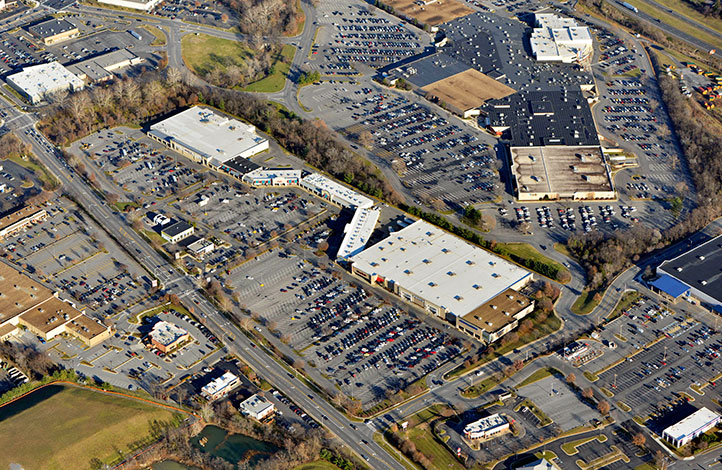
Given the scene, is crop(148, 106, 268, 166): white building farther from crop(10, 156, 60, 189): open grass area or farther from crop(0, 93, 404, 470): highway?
crop(10, 156, 60, 189): open grass area

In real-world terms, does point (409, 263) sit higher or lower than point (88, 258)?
higher

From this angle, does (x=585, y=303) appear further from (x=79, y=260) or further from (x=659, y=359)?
(x=79, y=260)

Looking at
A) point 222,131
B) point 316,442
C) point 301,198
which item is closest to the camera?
point 316,442

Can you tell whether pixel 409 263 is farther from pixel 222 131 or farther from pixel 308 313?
pixel 222 131

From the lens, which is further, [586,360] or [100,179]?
[100,179]

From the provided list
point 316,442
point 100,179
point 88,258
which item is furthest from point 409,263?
point 100,179

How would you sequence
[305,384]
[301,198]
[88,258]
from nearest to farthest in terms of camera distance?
1. [305,384]
2. [88,258]
3. [301,198]

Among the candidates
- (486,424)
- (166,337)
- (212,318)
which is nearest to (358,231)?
(212,318)

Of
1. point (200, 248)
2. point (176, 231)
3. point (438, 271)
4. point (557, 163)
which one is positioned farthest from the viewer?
point (557, 163)
